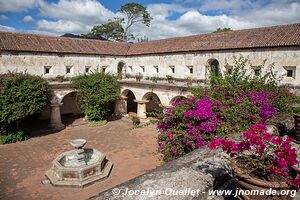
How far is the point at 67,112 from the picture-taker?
2369 cm

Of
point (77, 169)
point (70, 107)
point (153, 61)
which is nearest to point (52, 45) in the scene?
point (70, 107)

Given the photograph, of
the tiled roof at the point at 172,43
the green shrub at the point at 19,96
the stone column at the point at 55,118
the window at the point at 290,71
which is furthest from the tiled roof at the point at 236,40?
the green shrub at the point at 19,96

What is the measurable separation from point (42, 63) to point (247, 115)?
20437 millimetres

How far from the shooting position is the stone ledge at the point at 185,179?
2.61 meters

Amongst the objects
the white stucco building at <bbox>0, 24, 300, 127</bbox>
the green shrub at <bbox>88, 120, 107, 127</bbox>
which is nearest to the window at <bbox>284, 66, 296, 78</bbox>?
the white stucco building at <bbox>0, 24, 300, 127</bbox>

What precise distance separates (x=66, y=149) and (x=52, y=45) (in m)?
12.6

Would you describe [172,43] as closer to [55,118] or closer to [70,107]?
[70,107]

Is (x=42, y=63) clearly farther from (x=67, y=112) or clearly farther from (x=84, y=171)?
(x=84, y=171)

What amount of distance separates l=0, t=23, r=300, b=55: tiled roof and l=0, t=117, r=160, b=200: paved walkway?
8623 millimetres

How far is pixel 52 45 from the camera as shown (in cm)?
2202

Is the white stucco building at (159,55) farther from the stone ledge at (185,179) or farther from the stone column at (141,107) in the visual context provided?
the stone ledge at (185,179)

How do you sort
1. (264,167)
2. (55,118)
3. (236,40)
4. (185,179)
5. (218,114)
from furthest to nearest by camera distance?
(55,118) < (236,40) < (218,114) < (185,179) < (264,167)

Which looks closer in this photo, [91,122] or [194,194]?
[194,194]

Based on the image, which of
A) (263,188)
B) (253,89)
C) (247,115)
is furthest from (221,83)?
(263,188)
